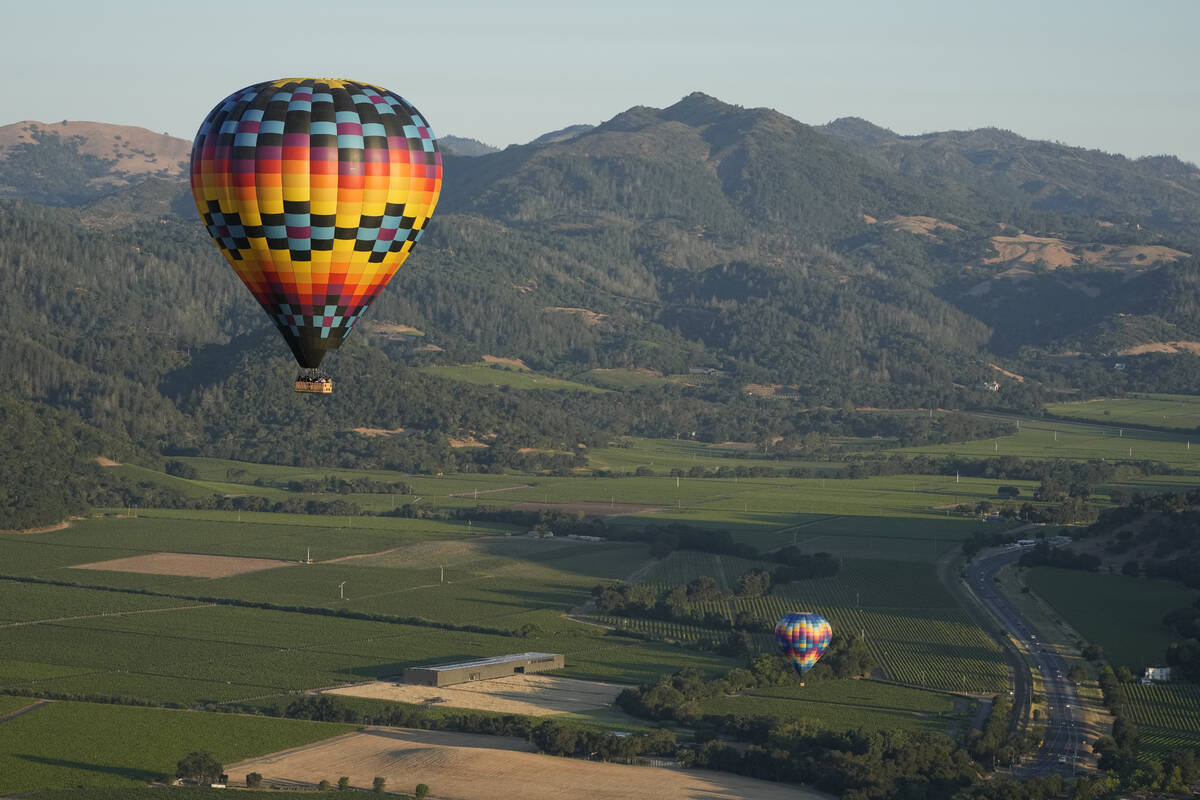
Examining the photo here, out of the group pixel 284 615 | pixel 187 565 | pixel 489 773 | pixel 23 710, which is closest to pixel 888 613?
pixel 284 615

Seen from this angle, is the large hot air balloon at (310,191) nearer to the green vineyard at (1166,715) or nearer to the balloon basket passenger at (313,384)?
the balloon basket passenger at (313,384)

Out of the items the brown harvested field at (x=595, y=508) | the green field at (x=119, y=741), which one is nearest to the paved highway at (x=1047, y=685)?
the green field at (x=119, y=741)

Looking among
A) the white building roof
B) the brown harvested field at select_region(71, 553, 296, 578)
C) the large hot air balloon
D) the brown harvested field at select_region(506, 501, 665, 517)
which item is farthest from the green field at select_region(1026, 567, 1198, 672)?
the brown harvested field at select_region(71, 553, 296, 578)

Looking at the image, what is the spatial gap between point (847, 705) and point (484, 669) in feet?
66.1

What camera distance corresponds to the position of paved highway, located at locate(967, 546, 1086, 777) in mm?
86938

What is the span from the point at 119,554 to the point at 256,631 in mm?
37265

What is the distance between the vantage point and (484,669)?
106 metres

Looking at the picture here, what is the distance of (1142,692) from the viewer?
102625mm

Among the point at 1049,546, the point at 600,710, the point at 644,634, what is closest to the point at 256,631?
the point at 644,634

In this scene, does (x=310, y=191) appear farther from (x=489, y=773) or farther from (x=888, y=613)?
(x=888, y=613)

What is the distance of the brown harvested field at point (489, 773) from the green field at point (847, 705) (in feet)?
34.0

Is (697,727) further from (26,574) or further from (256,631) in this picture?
(26,574)

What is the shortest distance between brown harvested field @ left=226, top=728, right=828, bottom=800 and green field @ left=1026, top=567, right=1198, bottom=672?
35.2m

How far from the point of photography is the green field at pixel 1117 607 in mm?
113875
